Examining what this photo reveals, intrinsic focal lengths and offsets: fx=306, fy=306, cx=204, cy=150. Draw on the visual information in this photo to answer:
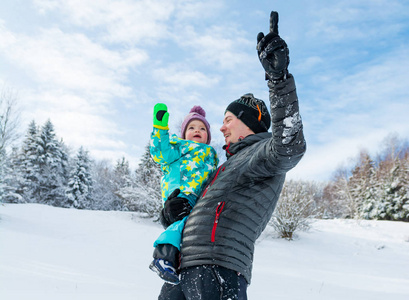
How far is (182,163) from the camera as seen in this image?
196cm

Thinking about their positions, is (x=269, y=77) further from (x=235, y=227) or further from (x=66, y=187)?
(x=66, y=187)

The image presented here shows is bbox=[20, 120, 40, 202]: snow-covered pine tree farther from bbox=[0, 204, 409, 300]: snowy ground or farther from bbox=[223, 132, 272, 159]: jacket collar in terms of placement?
bbox=[223, 132, 272, 159]: jacket collar

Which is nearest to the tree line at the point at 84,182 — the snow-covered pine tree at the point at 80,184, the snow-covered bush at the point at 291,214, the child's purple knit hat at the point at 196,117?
the snow-covered pine tree at the point at 80,184

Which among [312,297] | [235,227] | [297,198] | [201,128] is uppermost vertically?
[297,198]

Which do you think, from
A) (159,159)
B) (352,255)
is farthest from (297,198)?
Answer: (159,159)

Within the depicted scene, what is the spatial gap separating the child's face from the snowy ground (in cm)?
278

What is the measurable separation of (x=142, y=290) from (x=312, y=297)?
277cm

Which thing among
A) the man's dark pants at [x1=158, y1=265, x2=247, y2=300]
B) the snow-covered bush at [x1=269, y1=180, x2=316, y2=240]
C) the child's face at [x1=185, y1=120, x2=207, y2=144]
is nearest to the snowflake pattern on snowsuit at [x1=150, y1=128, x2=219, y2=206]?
the child's face at [x1=185, y1=120, x2=207, y2=144]

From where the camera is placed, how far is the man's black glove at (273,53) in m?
1.19

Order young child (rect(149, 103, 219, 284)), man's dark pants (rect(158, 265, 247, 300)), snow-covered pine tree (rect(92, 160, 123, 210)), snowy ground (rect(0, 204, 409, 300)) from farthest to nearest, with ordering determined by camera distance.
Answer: snow-covered pine tree (rect(92, 160, 123, 210)) → snowy ground (rect(0, 204, 409, 300)) → young child (rect(149, 103, 219, 284)) → man's dark pants (rect(158, 265, 247, 300))

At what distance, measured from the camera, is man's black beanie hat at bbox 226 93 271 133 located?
73.2 inches

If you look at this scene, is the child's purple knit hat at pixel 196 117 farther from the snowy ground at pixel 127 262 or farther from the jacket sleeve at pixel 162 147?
the snowy ground at pixel 127 262

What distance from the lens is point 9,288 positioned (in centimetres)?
381

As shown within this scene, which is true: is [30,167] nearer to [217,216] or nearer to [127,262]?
[127,262]
